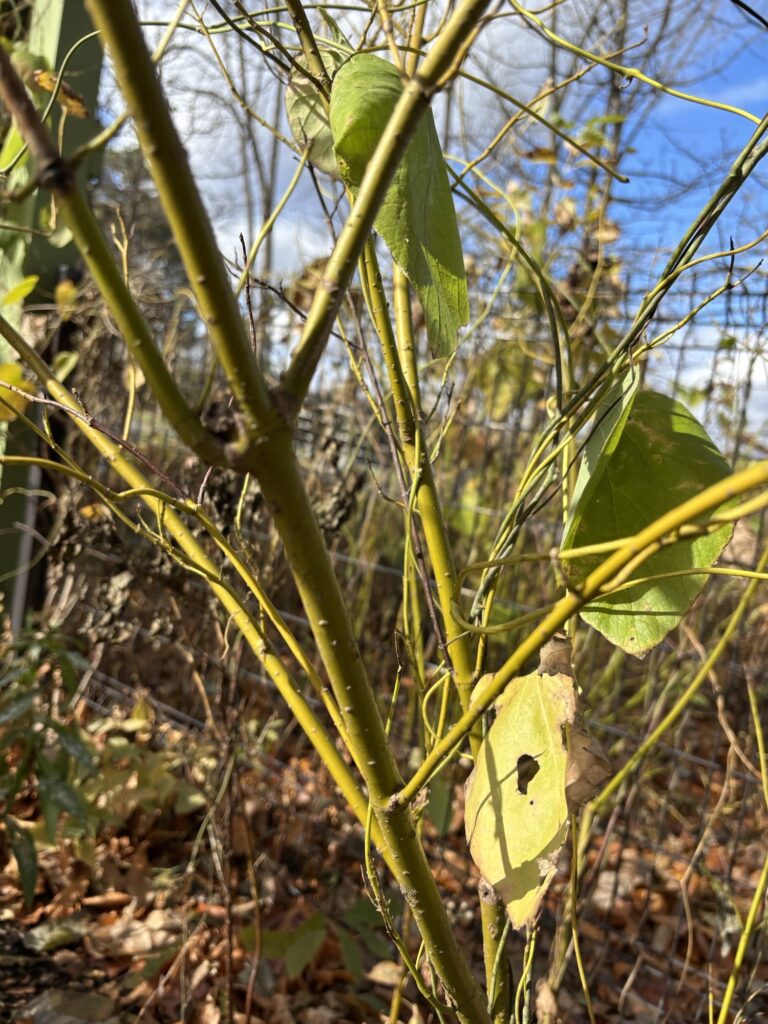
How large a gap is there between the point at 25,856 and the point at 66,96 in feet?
4.73

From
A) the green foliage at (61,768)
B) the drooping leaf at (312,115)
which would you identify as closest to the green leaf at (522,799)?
the drooping leaf at (312,115)

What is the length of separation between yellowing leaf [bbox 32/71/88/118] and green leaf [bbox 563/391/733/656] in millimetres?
852

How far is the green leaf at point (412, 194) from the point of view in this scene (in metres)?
0.53

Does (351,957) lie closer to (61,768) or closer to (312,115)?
(61,768)

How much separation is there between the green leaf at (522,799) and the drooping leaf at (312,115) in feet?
1.85

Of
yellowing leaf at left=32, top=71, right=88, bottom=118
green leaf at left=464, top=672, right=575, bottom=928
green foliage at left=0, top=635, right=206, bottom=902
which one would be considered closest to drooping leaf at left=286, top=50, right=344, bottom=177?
yellowing leaf at left=32, top=71, right=88, bottom=118

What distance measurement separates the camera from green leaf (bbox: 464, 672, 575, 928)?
0.56m

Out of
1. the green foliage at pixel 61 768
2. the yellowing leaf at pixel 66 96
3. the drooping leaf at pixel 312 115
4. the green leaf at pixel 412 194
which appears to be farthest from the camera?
the green foliage at pixel 61 768

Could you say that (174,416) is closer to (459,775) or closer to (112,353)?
(459,775)

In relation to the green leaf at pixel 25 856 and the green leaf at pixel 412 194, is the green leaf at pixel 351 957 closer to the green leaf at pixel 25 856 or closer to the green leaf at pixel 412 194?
the green leaf at pixel 25 856

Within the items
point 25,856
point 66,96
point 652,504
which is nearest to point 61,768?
point 25,856

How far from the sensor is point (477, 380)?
3.28 metres

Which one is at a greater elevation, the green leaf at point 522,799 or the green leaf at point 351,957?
the green leaf at point 522,799

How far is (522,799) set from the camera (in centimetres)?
60
